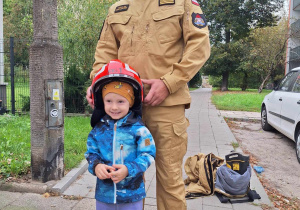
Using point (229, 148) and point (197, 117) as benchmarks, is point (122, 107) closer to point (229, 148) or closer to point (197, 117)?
point (229, 148)

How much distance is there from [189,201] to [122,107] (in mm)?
2021

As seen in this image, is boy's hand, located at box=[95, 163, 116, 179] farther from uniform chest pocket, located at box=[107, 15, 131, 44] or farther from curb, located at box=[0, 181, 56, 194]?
curb, located at box=[0, 181, 56, 194]

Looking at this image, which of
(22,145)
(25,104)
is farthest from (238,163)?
(25,104)

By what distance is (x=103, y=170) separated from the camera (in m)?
1.78

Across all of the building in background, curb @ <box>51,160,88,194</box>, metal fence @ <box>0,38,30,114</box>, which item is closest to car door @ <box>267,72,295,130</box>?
curb @ <box>51,160,88,194</box>

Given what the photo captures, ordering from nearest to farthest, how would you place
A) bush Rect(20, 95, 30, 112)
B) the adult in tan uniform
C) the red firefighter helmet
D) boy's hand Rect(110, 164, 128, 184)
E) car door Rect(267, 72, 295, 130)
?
boy's hand Rect(110, 164, 128, 184) → the red firefighter helmet → the adult in tan uniform → car door Rect(267, 72, 295, 130) → bush Rect(20, 95, 30, 112)

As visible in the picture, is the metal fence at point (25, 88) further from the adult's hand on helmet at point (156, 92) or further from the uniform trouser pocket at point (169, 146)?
the adult's hand on helmet at point (156, 92)

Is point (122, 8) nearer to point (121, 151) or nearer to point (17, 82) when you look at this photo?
point (121, 151)

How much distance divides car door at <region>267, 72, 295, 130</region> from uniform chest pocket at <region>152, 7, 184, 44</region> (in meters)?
5.30

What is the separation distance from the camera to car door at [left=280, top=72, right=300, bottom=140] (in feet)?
18.6

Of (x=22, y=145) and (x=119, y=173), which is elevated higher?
(x=119, y=173)

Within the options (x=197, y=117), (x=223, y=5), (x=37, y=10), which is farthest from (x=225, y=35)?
(x=37, y=10)

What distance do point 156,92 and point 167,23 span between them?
1.71 feet

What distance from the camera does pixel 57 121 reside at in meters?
3.52
